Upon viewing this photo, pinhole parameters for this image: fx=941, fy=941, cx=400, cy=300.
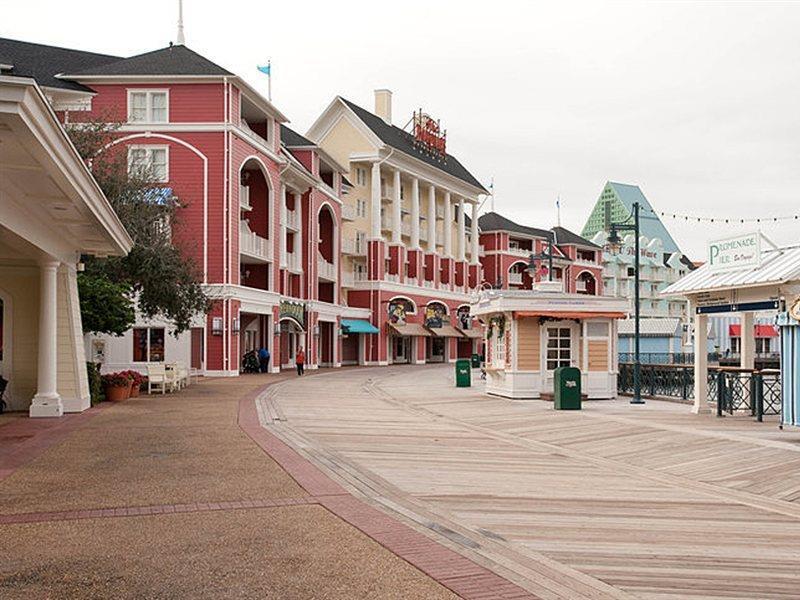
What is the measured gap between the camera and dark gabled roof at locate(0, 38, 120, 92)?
139 ft

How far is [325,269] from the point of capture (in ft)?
193

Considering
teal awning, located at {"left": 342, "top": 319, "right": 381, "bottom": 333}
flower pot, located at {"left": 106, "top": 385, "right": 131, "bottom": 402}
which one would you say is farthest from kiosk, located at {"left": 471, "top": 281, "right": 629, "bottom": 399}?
teal awning, located at {"left": 342, "top": 319, "right": 381, "bottom": 333}

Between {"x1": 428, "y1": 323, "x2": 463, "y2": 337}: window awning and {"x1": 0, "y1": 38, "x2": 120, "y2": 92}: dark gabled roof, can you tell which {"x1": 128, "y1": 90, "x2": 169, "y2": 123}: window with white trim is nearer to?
{"x1": 0, "y1": 38, "x2": 120, "y2": 92}: dark gabled roof

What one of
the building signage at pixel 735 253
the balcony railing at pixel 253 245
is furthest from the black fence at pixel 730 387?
the balcony railing at pixel 253 245

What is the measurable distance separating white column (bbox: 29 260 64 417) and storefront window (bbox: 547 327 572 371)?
1373cm

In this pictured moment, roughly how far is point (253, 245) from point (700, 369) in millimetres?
28547

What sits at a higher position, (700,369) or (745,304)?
(745,304)

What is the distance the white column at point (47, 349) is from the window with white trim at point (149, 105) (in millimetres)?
25072

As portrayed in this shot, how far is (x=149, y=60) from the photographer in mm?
43438

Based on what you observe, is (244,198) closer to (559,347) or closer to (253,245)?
(253,245)

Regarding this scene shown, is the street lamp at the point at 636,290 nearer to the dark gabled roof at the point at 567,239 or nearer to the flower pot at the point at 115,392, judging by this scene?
the flower pot at the point at 115,392

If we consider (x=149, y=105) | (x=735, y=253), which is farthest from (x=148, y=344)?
(x=735, y=253)

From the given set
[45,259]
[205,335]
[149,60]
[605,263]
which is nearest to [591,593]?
[45,259]

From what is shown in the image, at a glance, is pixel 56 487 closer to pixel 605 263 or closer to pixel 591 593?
pixel 591 593
